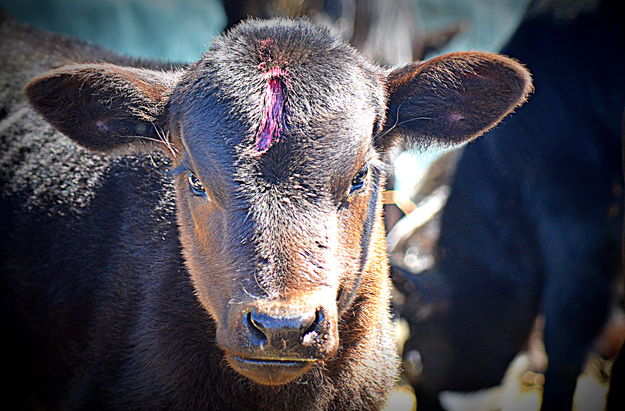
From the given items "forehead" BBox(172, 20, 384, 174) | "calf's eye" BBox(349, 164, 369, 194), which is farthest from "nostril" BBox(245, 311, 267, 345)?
"calf's eye" BBox(349, 164, 369, 194)

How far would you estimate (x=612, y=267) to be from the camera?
2.83 metres


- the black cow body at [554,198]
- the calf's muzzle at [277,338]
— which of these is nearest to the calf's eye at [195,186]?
the calf's muzzle at [277,338]

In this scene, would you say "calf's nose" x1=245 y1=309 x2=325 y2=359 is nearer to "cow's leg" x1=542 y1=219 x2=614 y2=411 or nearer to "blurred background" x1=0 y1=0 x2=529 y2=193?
"blurred background" x1=0 y1=0 x2=529 y2=193

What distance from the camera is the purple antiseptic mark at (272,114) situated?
1.60 metres

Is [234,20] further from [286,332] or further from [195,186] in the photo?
[286,332]

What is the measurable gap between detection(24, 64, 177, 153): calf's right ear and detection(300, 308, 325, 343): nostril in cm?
104

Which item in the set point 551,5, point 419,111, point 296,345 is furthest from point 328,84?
point 551,5

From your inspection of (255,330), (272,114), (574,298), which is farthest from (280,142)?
(574,298)

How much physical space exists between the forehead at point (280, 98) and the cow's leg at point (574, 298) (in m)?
1.58

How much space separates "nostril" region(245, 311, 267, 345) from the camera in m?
1.43

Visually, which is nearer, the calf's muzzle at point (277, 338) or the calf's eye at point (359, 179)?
the calf's muzzle at point (277, 338)

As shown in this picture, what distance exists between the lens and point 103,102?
6.50 feet

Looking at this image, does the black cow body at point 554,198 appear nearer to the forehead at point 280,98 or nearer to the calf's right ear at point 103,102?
the forehead at point 280,98

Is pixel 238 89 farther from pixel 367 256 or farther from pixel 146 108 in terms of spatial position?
pixel 367 256
